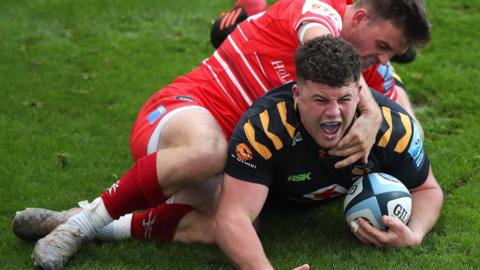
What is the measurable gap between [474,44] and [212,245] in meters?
4.98

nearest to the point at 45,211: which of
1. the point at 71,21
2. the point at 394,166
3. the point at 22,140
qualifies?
the point at 22,140

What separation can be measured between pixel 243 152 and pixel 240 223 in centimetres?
40

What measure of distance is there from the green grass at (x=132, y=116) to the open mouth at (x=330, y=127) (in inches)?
30.2

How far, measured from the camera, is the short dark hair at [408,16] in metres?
4.75

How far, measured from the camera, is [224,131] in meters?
5.05

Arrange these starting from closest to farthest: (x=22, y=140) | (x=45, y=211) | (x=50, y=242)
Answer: (x=50, y=242) < (x=45, y=211) < (x=22, y=140)


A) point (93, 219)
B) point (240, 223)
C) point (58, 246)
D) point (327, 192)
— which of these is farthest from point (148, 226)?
point (327, 192)

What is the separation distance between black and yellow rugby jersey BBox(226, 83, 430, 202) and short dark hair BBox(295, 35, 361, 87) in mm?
329

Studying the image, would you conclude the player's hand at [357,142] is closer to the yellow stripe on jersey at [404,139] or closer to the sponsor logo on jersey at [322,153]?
the sponsor logo on jersey at [322,153]

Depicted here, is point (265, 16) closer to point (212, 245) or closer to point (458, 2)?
point (212, 245)

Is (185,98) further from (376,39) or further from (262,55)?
(376,39)

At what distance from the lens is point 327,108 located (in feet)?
13.7

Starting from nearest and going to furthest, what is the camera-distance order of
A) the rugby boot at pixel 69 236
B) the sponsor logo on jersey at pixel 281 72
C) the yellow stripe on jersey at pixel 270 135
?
1. the yellow stripe on jersey at pixel 270 135
2. the rugby boot at pixel 69 236
3. the sponsor logo on jersey at pixel 281 72

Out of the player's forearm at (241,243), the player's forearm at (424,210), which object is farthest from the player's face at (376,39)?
the player's forearm at (241,243)
